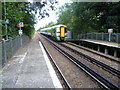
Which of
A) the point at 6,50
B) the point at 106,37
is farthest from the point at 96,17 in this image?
the point at 6,50

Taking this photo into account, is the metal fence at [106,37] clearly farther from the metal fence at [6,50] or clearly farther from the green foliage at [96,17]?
the metal fence at [6,50]

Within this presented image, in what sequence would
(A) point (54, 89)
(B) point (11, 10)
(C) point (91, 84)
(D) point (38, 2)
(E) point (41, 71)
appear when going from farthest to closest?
(D) point (38, 2)
(B) point (11, 10)
(E) point (41, 71)
(C) point (91, 84)
(A) point (54, 89)

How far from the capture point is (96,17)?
25797 millimetres

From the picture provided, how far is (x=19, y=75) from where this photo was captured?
19.2 feet

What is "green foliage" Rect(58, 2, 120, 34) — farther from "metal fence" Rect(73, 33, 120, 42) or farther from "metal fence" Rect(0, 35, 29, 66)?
"metal fence" Rect(0, 35, 29, 66)

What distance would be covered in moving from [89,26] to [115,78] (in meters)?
21.7

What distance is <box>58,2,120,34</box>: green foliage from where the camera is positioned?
21.3 meters

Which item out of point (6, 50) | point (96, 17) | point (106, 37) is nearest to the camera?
point (6, 50)

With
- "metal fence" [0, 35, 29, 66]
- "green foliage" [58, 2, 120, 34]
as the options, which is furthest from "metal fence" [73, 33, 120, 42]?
"metal fence" [0, 35, 29, 66]

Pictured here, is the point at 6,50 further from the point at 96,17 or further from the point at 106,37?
the point at 96,17

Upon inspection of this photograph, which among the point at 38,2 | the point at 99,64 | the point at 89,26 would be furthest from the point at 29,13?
the point at 99,64

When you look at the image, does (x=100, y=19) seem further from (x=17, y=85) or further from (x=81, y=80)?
(x=17, y=85)

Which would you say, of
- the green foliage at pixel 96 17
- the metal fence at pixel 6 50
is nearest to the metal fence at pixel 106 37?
the green foliage at pixel 96 17

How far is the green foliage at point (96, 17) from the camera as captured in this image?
21.3m
